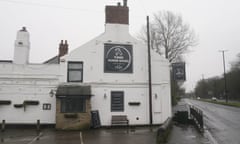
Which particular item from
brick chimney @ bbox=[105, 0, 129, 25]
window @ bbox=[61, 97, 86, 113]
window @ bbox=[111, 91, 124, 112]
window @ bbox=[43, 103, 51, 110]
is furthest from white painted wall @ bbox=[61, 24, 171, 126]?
window @ bbox=[43, 103, 51, 110]

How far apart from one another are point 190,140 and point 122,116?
6933 mm

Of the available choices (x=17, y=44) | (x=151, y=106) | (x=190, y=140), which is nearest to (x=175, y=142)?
(x=190, y=140)

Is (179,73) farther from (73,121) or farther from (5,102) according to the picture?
(5,102)

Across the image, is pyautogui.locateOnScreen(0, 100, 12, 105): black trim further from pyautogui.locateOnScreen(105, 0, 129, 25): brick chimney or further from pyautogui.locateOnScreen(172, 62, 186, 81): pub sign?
pyautogui.locateOnScreen(172, 62, 186, 81): pub sign

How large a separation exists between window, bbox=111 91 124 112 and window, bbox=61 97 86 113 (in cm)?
239

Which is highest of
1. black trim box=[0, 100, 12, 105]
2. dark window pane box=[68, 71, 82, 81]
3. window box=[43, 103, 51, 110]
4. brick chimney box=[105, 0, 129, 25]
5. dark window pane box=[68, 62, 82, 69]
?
brick chimney box=[105, 0, 129, 25]

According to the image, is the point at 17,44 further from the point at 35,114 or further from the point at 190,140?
the point at 190,140

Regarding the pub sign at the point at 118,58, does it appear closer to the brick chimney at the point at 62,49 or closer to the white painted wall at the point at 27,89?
the brick chimney at the point at 62,49

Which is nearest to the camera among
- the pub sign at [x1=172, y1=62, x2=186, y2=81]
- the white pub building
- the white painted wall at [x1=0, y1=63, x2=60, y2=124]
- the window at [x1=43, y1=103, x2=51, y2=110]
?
the white pub building

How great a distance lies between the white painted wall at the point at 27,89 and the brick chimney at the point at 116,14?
5.94 metres

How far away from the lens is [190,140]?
36.6 feet

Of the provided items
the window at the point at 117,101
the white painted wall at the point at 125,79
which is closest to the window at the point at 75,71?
the white painted wall at the point at 125,79

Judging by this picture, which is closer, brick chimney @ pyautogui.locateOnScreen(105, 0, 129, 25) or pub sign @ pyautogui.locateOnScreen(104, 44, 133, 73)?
pub sign @ pyautogui.locateOnScreen(104, 44, 133, 73)

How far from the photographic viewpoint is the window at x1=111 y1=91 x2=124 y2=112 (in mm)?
17391
